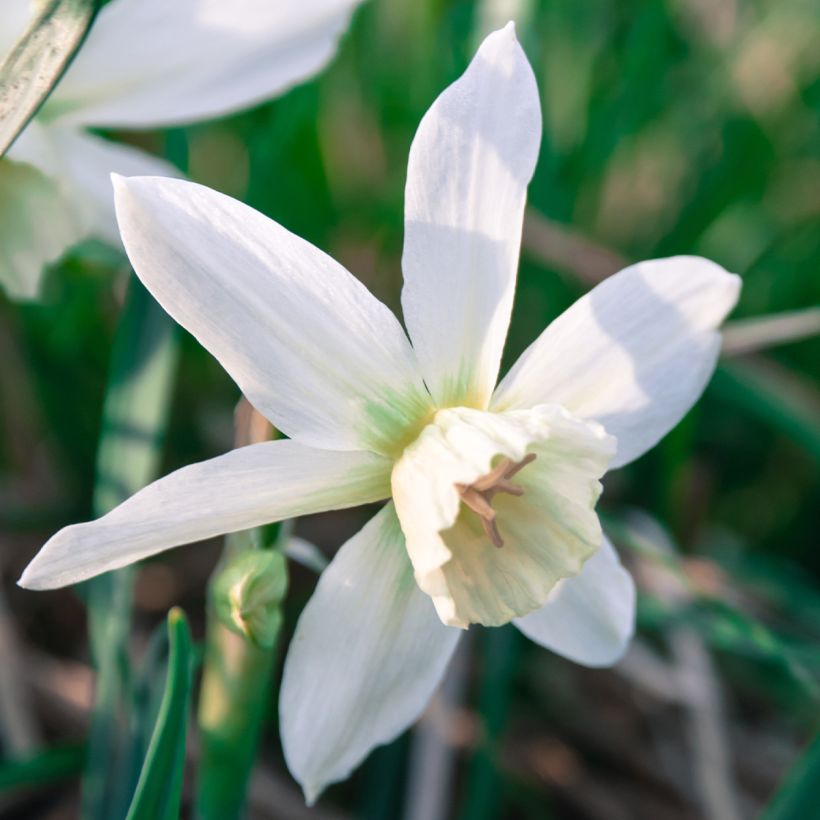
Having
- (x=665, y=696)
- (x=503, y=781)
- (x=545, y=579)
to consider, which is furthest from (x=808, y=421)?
(x=545, y=579)

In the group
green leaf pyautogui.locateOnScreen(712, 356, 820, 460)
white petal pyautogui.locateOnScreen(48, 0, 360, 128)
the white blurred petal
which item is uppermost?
the white blurred petal

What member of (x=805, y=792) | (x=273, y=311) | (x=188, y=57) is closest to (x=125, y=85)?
(x=188, y=57)

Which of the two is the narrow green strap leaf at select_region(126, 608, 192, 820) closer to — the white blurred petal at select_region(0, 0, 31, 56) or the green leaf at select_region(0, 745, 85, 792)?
the green leaf at select_region(0, 745, 85, 792)

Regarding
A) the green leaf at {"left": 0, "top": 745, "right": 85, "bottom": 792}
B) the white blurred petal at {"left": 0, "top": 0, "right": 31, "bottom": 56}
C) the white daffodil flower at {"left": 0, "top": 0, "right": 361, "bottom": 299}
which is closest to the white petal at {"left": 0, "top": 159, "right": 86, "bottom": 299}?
the white daffodil flower at {"left": 0, "top": 0, "right": 361, "bottom": 299}

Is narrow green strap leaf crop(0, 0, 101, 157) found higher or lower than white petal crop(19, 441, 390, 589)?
higher

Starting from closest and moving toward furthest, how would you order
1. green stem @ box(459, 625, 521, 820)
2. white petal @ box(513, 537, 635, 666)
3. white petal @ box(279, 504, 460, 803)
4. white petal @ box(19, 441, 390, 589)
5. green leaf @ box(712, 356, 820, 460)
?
white petal @ box(19, 441, 390, 589), white petal @ box(279, 504, 460, 803), white petal @ box(513, 537, 635, 666), green stem @ box(459, 625, 521, 820), green leaf @ box(712, 356, 820, 460)

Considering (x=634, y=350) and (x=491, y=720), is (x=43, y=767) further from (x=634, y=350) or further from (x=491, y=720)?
(x=634, y=350)
